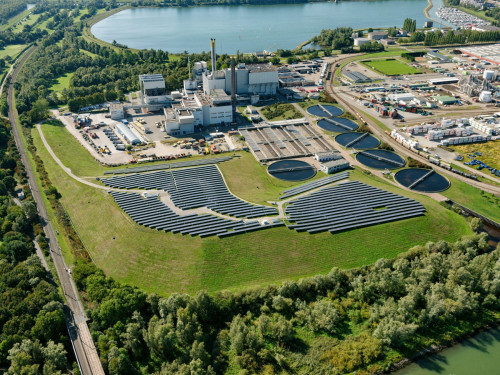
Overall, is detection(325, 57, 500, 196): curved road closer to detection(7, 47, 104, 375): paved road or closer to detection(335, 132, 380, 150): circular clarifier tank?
detection(335, 132, 380, 150): circular clarifier tank

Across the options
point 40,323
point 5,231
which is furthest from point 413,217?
point 5,231

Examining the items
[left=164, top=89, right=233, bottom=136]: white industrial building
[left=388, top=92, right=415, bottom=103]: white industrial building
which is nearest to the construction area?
[left=164, top=89, right=233, bottom=136]: white industrial building

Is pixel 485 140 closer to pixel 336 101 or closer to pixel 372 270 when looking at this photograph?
pixel 336 101

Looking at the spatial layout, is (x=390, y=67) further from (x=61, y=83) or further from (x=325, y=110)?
(x=61, y=83)

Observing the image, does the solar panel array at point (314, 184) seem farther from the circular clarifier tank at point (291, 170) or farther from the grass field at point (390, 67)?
the grass field at point (390, 67)

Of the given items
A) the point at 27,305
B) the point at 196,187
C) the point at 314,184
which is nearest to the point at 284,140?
the point at 314,184
